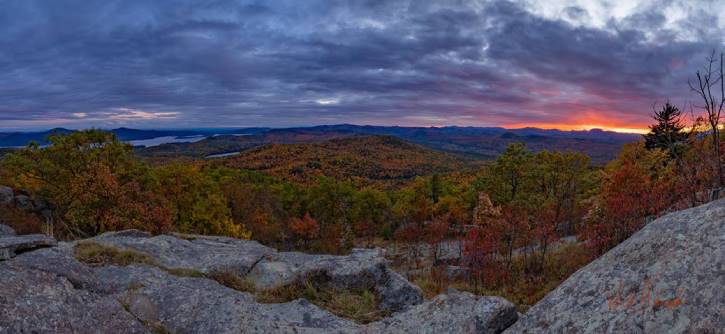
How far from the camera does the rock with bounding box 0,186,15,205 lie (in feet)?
103

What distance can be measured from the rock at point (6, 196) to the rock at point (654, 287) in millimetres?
40655

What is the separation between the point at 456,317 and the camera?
19.7 feet

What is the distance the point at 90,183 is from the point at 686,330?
3463 centimetres

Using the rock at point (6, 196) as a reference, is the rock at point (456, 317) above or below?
above

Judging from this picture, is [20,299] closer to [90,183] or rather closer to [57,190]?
[90,183]

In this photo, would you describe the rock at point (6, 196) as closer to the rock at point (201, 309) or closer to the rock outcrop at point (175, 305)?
the rock outcrop at point (175, 305)

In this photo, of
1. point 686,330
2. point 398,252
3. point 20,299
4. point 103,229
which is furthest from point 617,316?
point 398,252

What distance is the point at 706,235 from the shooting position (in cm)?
459

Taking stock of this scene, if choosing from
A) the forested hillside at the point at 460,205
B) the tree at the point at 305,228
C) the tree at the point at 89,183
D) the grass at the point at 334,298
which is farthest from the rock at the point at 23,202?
the grass at the point at 334,298

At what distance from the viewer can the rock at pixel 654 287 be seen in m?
3.95

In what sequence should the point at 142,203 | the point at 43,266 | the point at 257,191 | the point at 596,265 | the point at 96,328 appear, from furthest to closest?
the point at 257,191, the point at 142,203, the point at 43,266, the point at 96,328, the point at 596,265

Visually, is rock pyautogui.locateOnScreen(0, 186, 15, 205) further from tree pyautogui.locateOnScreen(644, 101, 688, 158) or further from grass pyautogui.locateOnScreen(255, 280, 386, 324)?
tree pyautogui.locateOnScreen(644, 101, 688, 158)

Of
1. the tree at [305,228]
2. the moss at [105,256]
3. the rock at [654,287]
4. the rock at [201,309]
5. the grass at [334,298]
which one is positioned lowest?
the tree at [305,228]

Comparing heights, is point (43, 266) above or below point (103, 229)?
above
